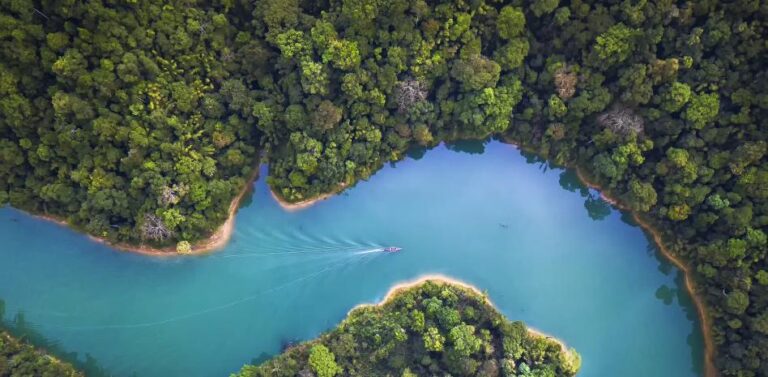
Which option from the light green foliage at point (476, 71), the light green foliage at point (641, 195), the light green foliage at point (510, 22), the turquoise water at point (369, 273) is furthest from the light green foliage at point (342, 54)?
the light green foliage at point (641, 195)

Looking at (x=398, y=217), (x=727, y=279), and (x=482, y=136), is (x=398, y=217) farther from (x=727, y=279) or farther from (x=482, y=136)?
(x=727, y=279)

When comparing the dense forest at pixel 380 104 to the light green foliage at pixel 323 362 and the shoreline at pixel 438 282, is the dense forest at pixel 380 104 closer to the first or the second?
the shoreline at pixel 438 282

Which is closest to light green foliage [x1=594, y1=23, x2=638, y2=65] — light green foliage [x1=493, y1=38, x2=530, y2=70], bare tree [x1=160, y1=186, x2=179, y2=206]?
light green foliage [x1=493, y1=38, x2=530, y2=70]

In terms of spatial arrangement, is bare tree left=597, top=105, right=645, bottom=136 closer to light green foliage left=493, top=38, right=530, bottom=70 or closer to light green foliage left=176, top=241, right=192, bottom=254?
light green foliage left=493, top=38, right=530, bottom=70

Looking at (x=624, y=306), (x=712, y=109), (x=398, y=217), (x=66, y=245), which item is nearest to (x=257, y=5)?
(x=398, y=217)

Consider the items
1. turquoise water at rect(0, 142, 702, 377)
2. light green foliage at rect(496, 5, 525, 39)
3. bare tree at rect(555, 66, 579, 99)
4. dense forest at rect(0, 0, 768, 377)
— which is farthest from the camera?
turquoise water at rect(0, 142, 702, 377)

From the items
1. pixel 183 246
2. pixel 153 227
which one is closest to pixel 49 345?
pixel 153 227
